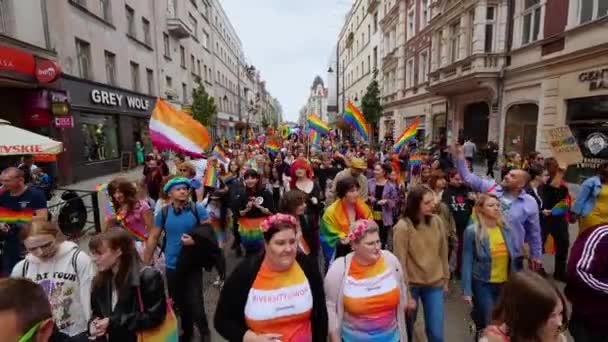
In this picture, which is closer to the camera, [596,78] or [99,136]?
[596,78]

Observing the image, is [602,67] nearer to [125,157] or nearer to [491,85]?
[491,85]

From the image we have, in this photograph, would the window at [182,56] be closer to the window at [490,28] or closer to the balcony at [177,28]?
the balcony at [177,28]

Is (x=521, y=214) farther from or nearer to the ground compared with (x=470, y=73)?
nearer to the ground

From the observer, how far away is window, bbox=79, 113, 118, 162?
14227 millimetres

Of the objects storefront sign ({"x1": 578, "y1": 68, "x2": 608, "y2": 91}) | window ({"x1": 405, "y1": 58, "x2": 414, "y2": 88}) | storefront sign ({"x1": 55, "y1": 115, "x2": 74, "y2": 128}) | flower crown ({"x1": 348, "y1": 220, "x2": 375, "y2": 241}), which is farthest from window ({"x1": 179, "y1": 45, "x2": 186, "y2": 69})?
flower crown ({"x1": 348, "y1": 220, "x2": 375, "y2": 241})

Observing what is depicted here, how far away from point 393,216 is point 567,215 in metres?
2.42

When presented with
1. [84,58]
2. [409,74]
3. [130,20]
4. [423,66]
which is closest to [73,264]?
[84,58]

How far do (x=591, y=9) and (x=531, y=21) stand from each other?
2956 mm

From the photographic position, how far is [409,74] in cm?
2445

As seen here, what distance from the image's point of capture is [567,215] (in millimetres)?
4566

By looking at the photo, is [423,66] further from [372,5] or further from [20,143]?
[20,143]

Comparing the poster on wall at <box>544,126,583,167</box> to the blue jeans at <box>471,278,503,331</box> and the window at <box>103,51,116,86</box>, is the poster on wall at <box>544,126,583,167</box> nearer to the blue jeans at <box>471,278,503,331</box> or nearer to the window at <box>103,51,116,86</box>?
the blue jeans at <box>471,278,503,331</box>

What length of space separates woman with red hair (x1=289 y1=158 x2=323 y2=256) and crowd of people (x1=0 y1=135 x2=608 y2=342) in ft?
0.10

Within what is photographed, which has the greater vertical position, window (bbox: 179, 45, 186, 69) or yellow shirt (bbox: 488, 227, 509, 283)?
window (bbox: 179, 45, 186, 69)
